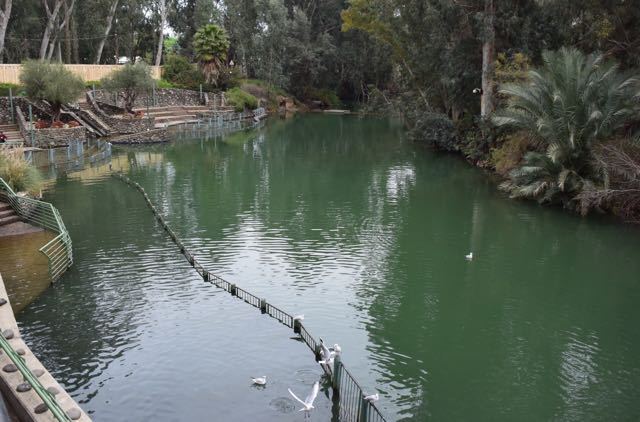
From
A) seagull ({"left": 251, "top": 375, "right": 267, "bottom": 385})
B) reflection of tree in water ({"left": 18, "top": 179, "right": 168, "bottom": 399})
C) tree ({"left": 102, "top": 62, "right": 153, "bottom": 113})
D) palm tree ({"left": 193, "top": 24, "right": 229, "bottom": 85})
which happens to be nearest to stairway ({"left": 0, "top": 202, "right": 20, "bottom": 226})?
reflection of tree in water ({"left": 18, "top": 179, "right": 168, "bottom": 399})

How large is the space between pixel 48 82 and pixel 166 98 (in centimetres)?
2274

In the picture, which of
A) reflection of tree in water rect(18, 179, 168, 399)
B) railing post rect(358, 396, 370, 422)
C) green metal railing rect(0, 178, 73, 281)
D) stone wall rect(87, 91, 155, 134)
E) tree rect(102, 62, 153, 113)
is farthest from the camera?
tree rect(102, 62, 153, 113)

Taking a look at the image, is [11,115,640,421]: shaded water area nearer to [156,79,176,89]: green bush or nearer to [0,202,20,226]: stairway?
[0,202,20,226]: stairway

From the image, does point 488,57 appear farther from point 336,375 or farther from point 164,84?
point 164,84

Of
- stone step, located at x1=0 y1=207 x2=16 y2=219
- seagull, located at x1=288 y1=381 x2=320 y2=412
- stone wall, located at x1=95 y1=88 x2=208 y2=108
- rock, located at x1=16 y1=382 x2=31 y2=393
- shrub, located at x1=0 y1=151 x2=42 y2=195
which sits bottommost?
seagull, located at x1=288 y1=381 x2=320 y2=412

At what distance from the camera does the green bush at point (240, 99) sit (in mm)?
69119

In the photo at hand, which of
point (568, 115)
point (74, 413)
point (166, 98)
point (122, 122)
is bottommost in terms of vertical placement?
point (74, 413)

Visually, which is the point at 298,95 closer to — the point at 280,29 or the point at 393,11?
the point at 280,29

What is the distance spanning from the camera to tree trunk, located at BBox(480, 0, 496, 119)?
31922mm

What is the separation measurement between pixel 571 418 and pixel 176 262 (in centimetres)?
1146

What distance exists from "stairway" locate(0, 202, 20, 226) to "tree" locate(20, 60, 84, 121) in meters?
22.1

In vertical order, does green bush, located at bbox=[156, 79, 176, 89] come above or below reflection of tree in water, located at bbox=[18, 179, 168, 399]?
above

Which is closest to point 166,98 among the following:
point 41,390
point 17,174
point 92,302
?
point 17,174

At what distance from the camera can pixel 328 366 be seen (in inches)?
447
